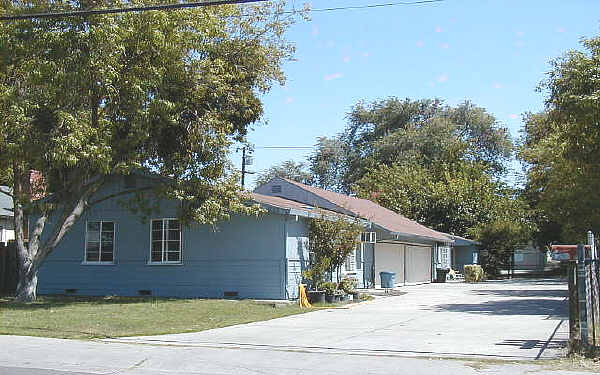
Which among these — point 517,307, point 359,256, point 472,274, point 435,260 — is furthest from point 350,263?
point 435,260

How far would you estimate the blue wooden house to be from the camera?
2400 centimetres

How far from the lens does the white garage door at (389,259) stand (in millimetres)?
32656

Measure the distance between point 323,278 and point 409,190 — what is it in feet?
95.1

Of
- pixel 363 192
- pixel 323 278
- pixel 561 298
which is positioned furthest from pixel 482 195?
pixel 323 278

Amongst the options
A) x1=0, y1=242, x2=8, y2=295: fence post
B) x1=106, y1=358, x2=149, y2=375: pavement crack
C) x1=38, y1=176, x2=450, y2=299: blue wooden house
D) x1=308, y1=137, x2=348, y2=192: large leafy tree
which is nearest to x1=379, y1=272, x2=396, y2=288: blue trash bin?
x1=38, y1=176, x2=450, y2=299: blue wooden house

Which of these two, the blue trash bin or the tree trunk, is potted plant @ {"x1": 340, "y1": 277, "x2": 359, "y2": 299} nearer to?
the blue trash bin

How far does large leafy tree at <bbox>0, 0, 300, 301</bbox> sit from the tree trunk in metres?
0.04

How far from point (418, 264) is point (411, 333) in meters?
24.9

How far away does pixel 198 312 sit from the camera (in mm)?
19375

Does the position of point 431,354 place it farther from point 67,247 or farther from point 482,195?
point 482,195

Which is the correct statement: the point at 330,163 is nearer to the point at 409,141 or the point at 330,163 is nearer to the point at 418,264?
the point at 409,141

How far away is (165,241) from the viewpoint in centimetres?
2597

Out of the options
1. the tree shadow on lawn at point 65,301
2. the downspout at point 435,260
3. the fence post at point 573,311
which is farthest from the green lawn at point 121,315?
the downspout at point 435,260

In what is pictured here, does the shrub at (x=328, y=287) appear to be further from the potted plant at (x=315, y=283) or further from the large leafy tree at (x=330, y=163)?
the large leafy tree at (x=330, y=163)
